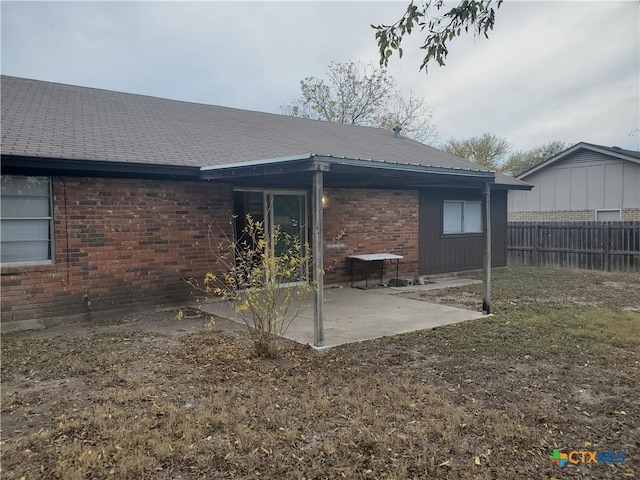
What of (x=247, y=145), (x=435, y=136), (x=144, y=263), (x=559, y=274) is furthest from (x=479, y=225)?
(x=435, y=136)

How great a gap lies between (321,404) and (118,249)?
5020 millimetres

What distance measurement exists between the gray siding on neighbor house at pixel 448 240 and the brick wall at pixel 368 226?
0.33 metres

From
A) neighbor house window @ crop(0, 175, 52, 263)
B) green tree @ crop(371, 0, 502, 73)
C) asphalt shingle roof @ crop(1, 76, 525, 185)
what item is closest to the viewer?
green tree @ crop(371, 0, 502, 73)

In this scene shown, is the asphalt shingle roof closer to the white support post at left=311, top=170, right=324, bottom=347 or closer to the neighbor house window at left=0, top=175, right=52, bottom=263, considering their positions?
the neighbor house window at left=0, top=175, right=52, bottom=263

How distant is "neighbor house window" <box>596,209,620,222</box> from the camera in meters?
17.0

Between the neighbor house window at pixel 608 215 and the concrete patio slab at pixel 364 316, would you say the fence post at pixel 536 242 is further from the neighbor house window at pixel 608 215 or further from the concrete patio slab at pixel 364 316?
the concrete patio slab at pixel 364 316

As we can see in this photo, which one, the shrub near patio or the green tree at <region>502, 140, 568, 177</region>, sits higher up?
the green tree at <region>502, 140, 568, 177</region>

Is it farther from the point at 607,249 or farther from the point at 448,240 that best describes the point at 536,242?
the point at 448,240

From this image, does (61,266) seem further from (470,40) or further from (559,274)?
(559,274)

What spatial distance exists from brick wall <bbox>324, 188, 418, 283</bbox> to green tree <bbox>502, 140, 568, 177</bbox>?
23094 millimetres

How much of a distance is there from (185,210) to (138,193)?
0.85 metres

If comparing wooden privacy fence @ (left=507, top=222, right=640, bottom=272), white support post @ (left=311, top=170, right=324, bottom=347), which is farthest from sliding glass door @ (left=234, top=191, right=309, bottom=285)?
wooden privacy fence @ (left=507, top=222, right=640, bottom=272)

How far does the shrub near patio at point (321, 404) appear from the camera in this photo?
2898 mm

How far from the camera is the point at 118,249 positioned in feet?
24.2
